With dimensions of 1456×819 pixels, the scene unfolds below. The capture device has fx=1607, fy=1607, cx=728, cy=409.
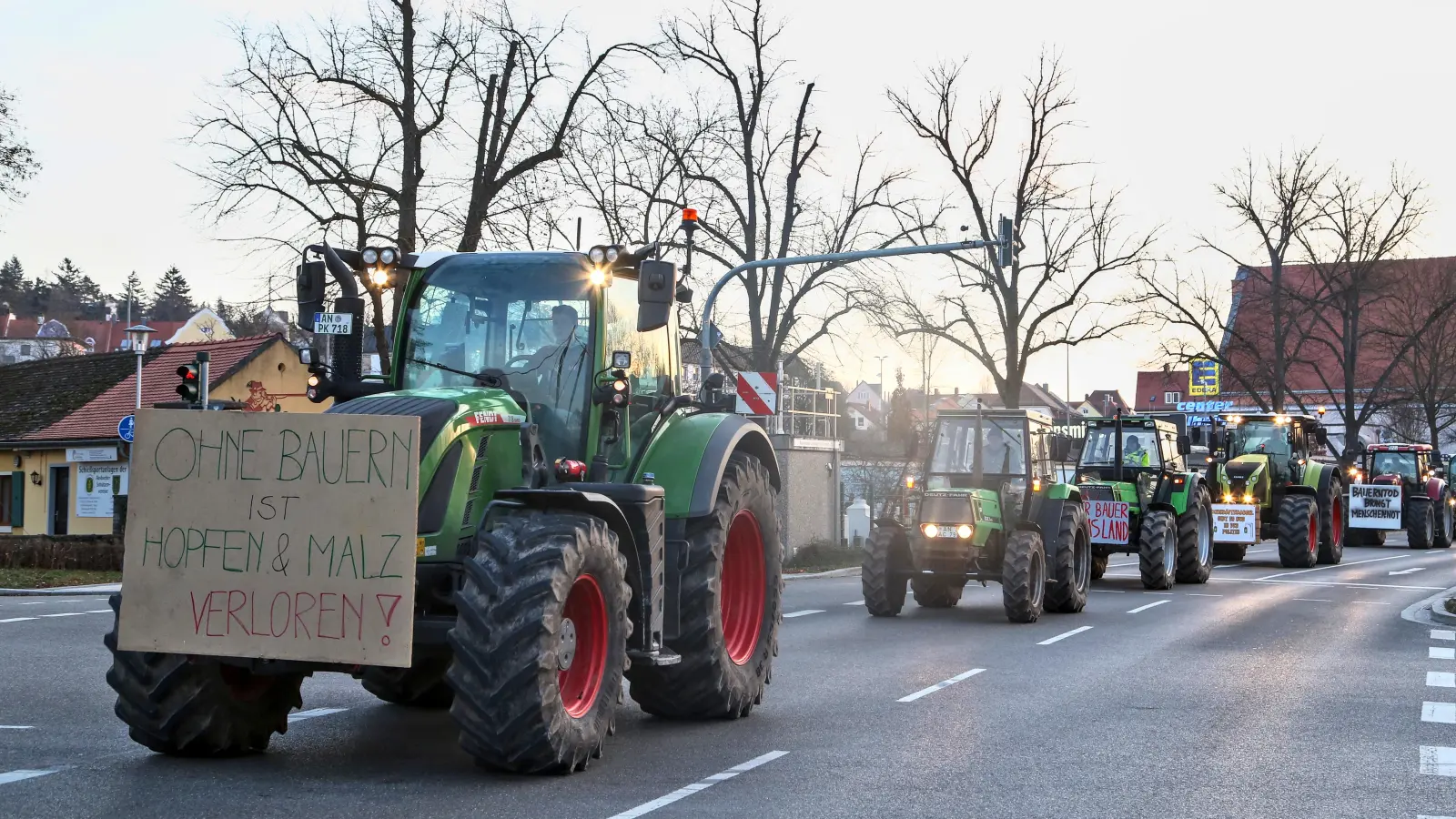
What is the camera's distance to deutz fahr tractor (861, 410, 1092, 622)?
17734mm

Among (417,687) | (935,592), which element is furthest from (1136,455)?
(417,687)

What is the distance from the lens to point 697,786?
7.59 metres

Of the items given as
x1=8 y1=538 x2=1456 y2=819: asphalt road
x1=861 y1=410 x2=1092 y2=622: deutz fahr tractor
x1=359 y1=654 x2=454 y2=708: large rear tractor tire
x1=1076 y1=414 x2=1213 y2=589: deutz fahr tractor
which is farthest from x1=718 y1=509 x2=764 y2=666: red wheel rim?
x1=1076 y1=414 x2=1213 y2=589: deutz fahr tractor

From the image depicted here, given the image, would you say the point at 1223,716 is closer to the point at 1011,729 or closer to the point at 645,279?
the point at 1011,729

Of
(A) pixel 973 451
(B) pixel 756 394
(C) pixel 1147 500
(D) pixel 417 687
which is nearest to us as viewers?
(D) pixel 417 687

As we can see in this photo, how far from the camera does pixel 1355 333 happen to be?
57469mm

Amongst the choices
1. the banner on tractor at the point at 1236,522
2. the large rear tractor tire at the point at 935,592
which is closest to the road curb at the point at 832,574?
the banner on tractor at the point at 1236,522

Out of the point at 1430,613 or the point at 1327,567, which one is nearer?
the point at 1430,613

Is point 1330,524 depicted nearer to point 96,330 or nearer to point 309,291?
point 309,291

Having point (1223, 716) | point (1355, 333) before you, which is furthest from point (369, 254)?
point (1355, 333)

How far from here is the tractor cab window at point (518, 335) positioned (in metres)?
8.84

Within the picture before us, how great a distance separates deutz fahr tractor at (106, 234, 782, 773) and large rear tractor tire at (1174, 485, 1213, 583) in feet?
48.4

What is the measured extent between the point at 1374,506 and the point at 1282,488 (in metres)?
12.2

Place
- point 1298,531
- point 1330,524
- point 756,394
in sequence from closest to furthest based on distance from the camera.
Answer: point 756,394 → point 1298,531 → point 1330,524
